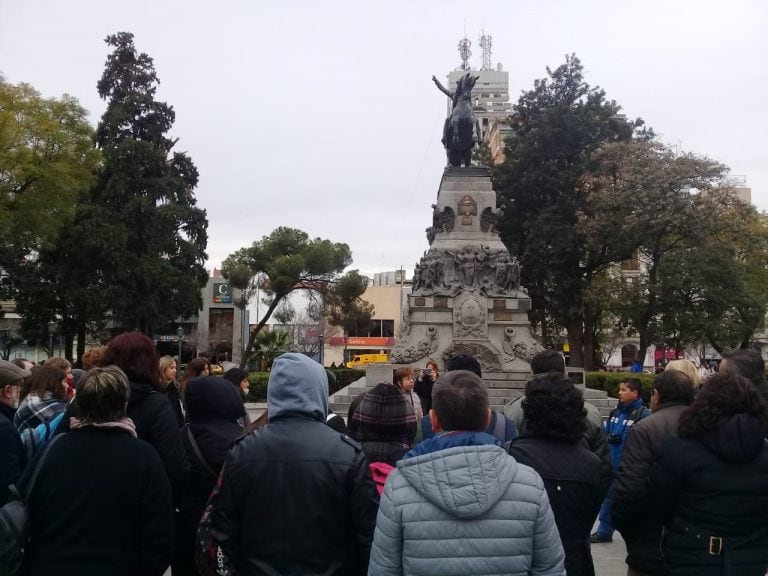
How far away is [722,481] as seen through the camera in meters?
3.44

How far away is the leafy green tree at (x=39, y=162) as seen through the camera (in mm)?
25766

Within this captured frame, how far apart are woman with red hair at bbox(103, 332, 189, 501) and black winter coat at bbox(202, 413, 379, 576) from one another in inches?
33.7

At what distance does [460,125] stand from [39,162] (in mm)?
16602

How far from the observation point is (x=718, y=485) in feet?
11.3

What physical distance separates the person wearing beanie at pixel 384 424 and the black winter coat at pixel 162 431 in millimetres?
972

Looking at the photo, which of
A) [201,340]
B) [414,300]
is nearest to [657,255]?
[414,300]

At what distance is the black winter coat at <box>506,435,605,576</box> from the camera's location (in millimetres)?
3639

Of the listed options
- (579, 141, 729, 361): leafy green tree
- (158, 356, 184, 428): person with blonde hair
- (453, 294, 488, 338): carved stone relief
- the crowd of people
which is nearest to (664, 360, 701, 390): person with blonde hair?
the crowd of people

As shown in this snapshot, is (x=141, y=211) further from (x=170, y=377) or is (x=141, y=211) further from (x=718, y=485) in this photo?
(x=718, y=485)

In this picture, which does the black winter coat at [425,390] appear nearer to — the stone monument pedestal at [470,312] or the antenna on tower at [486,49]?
the stone monument pedestal at [470,312]

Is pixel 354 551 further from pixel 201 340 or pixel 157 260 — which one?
pixel 201 340

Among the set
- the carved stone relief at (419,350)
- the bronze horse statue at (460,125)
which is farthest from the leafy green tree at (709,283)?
the carved stone relief at (419,350)

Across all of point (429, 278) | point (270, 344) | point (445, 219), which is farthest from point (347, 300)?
point (429, 278)

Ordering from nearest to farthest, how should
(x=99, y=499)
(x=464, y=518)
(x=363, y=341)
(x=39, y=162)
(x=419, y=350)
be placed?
1. (x=464, y=518)
2. (x=99, y=499)
3. (x=419, y=350)
4. (x=39, y=162)
5. (x=363, y=341)
